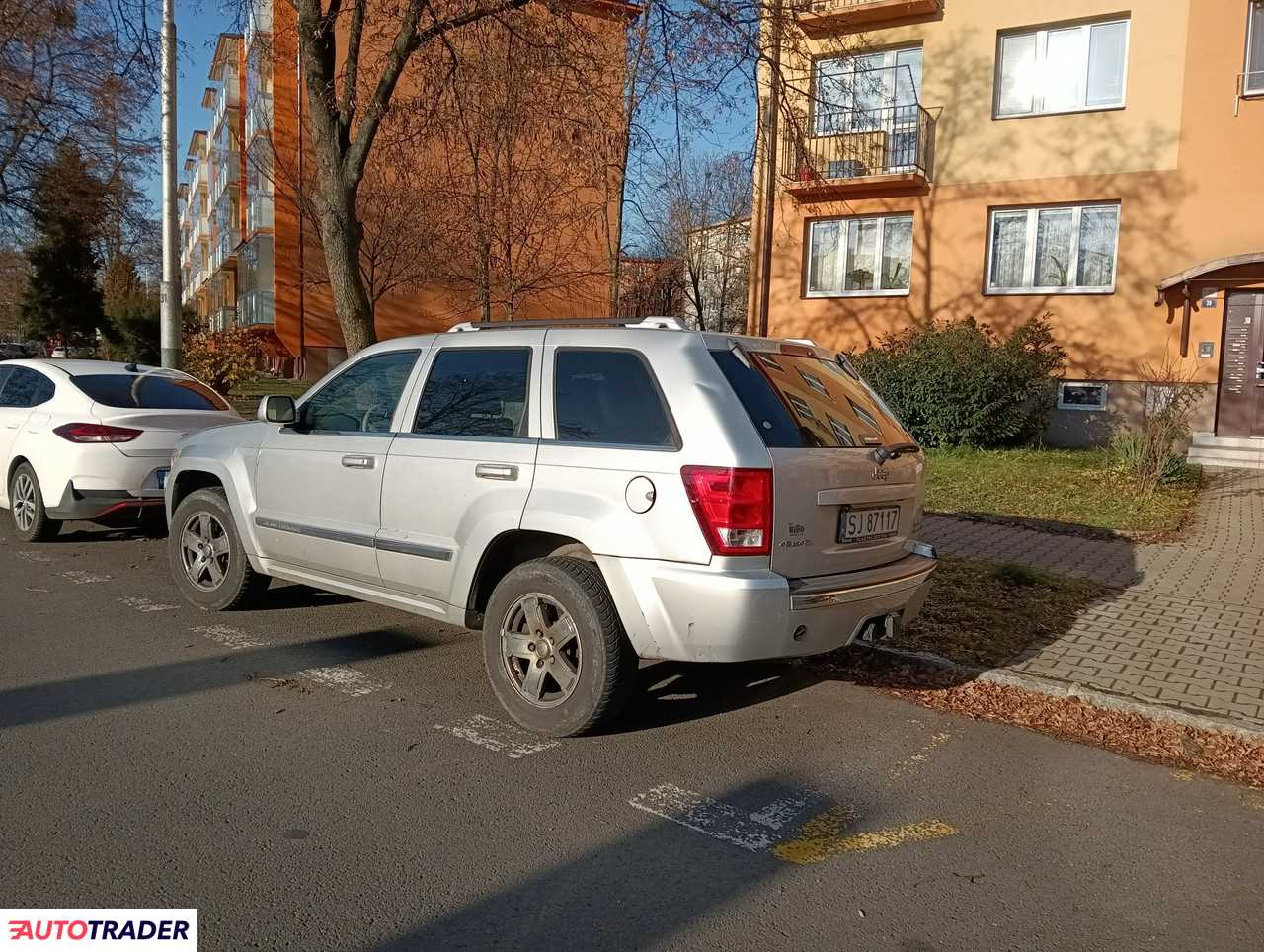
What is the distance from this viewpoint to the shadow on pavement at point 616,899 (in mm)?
2939

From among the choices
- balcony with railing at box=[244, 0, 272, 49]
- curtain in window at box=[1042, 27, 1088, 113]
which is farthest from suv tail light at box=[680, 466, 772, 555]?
curtain in window at box=[1042, 27, 1088, 113]

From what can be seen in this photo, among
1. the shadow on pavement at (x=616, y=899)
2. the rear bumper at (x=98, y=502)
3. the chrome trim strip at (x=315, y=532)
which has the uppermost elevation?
the chrome trim strip at (x=315, y=532)

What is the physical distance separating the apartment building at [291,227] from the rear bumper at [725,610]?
27.9 feet

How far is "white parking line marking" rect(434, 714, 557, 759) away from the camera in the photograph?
439 centimetres

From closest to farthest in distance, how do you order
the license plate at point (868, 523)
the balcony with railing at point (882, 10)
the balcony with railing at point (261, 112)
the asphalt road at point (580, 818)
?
the asphalt road at point (580, 818) → the license plate at point (868, 523) → the balcony with railing at point (882, 10) → the balcony with railing at point (261, 112)

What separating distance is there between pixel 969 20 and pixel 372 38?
39.5 feet

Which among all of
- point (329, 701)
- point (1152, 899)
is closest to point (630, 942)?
point (1152, 899)

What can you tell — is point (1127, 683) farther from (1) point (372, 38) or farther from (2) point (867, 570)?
(1) point (372, 38)

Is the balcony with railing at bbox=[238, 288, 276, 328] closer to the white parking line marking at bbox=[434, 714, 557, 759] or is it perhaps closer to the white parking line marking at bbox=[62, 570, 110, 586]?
the white parking line marking at bbox=[62, 570, 110, 586]

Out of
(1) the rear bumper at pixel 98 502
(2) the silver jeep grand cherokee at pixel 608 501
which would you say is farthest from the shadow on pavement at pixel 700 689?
(1) the rear bumper at pixel 98 502

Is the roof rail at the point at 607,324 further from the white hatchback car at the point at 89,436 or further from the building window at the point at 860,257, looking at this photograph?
the building window at the point at 860,257

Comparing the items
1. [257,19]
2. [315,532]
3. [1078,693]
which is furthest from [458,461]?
[257,19]

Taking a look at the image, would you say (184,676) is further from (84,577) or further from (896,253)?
(896,253)

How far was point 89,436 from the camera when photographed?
322 inches
